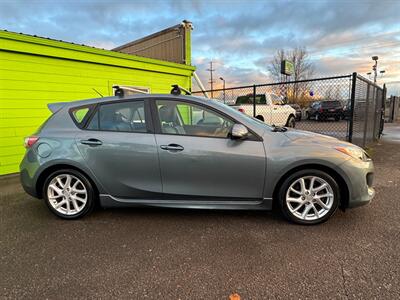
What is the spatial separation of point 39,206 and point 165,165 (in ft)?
7.31

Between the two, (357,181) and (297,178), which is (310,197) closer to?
(297,178)

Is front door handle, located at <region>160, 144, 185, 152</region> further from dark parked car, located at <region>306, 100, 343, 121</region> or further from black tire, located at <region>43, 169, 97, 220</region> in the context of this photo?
dark parked car, located at <region>306, 100, 343, 121</region>

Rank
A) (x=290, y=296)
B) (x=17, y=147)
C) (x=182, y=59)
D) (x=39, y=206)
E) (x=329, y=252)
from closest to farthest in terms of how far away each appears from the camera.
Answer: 1. (x=290, y=296)
2. (x=329, y=252)
3. (x=39, y=206)
4. (x=17, y=147)
5. (x=182, y=59)

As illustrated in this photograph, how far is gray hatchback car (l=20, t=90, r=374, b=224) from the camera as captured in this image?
3193mm

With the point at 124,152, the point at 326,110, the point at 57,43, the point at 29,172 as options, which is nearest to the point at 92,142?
the point at 124,152

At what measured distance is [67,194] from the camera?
11.8 ft

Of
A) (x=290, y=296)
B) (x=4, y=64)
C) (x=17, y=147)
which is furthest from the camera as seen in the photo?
(x=17, y=147)

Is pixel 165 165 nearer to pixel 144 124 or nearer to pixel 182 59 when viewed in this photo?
pixel 144 124

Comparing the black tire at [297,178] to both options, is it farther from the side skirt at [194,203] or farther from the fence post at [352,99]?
the fence post at [352,99]

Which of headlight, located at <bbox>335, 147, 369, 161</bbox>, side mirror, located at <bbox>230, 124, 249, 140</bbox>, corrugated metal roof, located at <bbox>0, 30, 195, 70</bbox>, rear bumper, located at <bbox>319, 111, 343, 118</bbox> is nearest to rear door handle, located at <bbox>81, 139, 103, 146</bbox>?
side mirror, located at <bbox>230, 124, 249, 140</bbox>

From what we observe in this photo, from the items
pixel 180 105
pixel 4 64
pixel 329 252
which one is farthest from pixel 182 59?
pixel 329 252

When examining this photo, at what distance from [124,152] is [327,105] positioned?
12452 mm

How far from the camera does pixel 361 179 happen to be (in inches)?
125

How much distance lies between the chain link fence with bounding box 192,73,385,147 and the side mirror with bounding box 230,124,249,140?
4392 millimetres
